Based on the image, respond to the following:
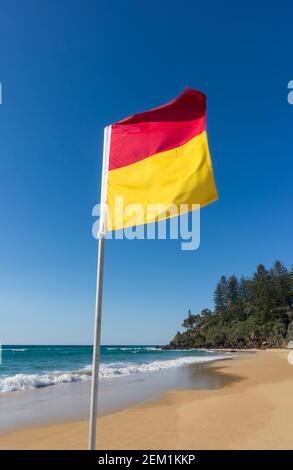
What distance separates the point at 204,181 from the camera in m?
4.92

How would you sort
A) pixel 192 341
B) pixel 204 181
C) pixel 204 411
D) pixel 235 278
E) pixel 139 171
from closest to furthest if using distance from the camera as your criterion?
pixel 204 181 → pixel 139 171 → pixel 204 411 → pixel 192 341 → pixel 235 278

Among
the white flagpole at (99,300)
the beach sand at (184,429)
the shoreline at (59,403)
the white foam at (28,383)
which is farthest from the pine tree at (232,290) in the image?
the white flagpole at (99,300)

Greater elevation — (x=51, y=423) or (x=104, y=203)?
(x=104, y=203)

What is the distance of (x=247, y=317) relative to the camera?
103938mm

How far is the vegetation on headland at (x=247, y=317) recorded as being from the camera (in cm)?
8638

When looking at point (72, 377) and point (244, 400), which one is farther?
point (72, 377)

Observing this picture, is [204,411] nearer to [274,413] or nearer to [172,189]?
[274,413]

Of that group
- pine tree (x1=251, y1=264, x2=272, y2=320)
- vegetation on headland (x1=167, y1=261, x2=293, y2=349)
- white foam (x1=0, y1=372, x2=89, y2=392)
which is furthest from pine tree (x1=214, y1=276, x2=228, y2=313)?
white foam (x1=0, y1=372, x2=89, y2=392)

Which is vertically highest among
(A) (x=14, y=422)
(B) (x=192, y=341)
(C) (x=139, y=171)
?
(C) (x=139, y=171)

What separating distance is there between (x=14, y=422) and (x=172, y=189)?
808cm

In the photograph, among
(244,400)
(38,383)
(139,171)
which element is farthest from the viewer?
(38,383)

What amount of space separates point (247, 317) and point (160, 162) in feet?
347

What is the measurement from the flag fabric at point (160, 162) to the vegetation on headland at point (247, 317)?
77.2 metres

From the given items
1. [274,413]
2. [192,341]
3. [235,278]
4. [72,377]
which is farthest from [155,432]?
[235,278]
